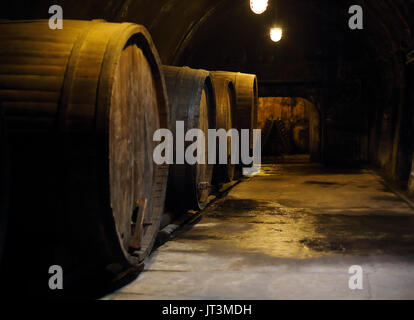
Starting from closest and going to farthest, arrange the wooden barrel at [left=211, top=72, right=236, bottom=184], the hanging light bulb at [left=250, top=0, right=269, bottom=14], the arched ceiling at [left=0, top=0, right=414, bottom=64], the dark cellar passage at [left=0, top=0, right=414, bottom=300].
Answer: the dark cellar passage at [left=0, top=0, right=414, bottom=300] → the arched ceiling at [left=0, top=0, right=414, bottom=64] → the wooden barrel at [left=211, top=72, right=236, bottom=184] → the hanging light bulb at [left=250, top=0, right=269, bottom=14]

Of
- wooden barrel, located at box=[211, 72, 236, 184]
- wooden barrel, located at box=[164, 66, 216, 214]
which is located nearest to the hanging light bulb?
wooden barrel, located at box=[211, 72, 236, 184]

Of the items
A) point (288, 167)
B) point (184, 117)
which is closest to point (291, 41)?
point (288, 167)

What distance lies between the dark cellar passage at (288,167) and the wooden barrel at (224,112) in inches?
9.9

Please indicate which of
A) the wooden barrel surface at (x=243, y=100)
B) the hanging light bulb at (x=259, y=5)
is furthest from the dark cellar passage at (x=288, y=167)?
the hanging light bulb at (x=259, y=5)

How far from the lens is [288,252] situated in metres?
4.31

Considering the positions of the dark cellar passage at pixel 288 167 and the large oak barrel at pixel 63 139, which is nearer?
the large oak barrel at pixel 63 139

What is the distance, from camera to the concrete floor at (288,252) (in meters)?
3.30

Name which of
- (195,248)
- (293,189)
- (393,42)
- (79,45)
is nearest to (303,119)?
(393,42)

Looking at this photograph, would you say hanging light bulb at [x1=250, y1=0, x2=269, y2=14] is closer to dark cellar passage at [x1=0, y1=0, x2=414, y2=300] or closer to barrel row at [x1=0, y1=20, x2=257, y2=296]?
dark cellar passage at [x1=0, y1=0, x2=414, y2=300]

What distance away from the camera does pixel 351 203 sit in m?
7.06

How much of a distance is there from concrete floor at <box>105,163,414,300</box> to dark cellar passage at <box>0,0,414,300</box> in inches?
0.5

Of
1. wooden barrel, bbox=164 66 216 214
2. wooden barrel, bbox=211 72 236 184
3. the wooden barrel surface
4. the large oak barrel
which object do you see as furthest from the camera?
the wooden barrel surface

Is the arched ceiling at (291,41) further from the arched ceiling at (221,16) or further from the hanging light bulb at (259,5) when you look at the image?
the hanging light bulb at (259,5)

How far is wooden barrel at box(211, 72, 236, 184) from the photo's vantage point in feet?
25.3
